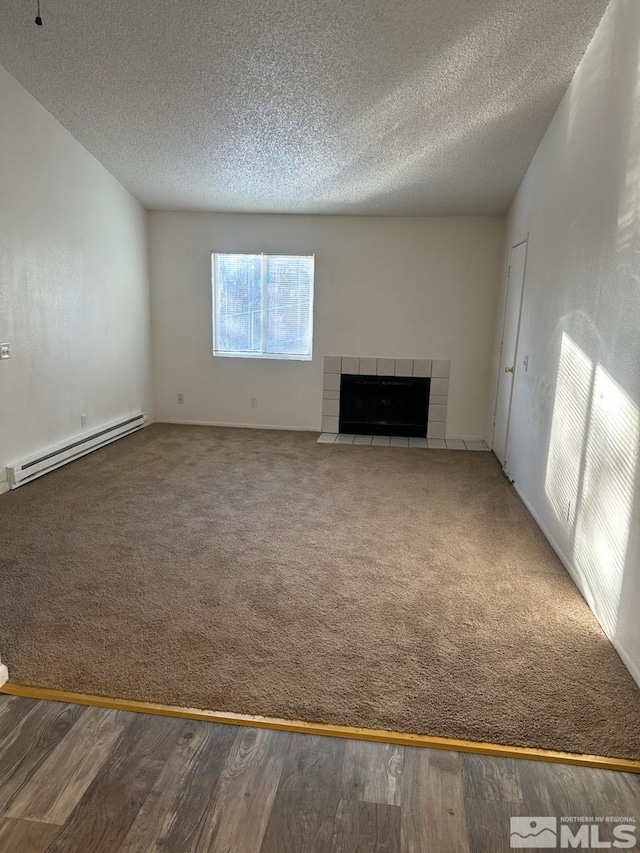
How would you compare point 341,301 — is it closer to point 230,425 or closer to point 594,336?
point 230,425

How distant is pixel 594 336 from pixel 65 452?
3.93 m

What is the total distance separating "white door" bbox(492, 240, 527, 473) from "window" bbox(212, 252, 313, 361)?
2.00 meters

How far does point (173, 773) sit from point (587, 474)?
2142 millimetres

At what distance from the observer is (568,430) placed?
2.96m

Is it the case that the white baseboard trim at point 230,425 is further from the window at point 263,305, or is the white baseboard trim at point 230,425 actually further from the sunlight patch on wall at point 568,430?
the sunlight patch on wall at point 568,430

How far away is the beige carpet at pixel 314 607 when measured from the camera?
1.83 meters

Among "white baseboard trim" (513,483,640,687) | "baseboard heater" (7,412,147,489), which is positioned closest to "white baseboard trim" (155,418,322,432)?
"baseboard heater" (7,412,147,489)

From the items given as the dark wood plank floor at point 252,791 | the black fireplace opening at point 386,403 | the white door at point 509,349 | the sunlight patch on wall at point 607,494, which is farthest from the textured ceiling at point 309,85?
the dark wood plank floor at point 252,791

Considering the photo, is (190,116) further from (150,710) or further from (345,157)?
(150,710)

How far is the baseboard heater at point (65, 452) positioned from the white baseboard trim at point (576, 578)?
3.56 metres

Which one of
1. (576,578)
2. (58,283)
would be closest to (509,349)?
(576,578)

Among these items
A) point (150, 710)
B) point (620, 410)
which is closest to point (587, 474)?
point (620, 410)

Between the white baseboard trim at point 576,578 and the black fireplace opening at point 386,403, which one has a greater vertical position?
the black fireplace opening at point 386,403

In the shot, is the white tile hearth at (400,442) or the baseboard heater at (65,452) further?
the white tile hearth at (400,442)
